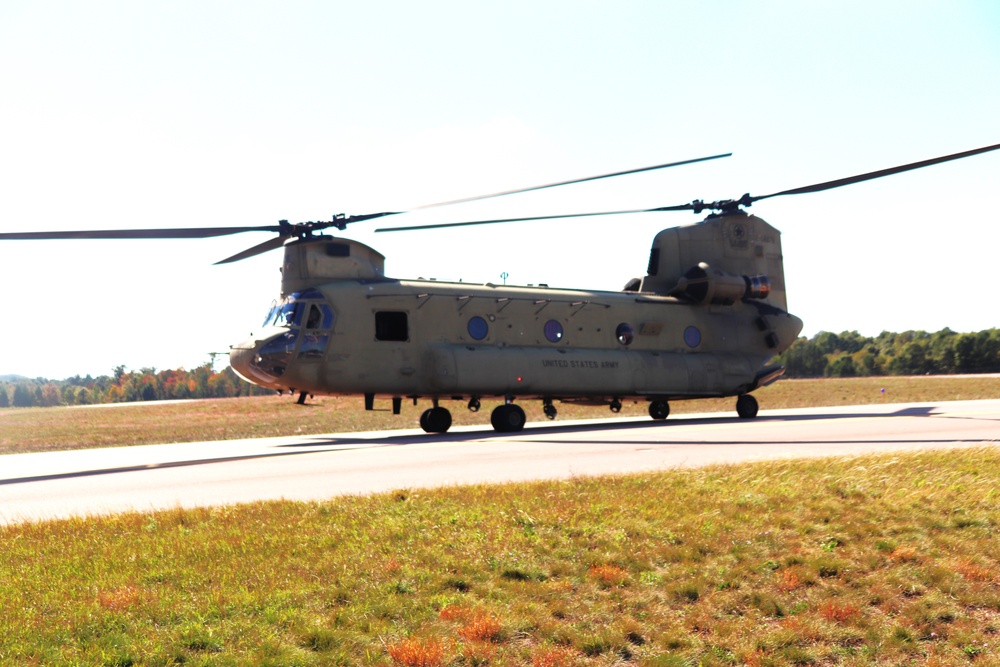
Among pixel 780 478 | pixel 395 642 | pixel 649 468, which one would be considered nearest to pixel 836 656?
pixel 395 642

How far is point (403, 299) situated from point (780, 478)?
13.6 m

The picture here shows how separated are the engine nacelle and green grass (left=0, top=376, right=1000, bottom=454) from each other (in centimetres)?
825

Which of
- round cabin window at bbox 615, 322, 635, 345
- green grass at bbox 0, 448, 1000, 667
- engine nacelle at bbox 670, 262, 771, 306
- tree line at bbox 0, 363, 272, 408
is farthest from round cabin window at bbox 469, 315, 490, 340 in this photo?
tree line at bbox 0, 363, 272, 408

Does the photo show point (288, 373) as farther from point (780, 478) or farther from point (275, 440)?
point (780, 478)

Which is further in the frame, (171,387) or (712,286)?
(171,387)

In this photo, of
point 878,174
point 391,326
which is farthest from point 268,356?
point 878,174

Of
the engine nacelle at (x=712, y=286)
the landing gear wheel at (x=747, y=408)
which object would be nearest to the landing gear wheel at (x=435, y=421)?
the engine nacelle at (x=712, y=286)

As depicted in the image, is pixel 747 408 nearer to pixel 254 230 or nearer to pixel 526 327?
pixel 526 327

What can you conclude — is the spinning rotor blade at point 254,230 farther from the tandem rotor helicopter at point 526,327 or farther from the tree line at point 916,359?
the tree line at point 916,359

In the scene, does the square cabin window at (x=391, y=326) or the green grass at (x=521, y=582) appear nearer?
the green grass at (x=521, y=582)

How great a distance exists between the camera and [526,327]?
2636cm

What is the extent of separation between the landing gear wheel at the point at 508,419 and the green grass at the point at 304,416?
4491mm

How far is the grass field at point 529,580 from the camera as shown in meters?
7.18

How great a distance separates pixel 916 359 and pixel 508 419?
10433cm
